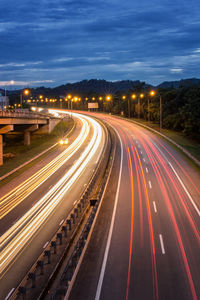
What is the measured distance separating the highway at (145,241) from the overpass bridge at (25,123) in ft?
93.6

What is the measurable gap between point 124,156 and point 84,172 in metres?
11.7

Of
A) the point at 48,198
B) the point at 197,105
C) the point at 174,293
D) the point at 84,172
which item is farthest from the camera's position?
the point at 197,105

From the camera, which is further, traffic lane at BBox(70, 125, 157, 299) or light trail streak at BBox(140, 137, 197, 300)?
light trail streak at BBox(140, 137, 197, 300)

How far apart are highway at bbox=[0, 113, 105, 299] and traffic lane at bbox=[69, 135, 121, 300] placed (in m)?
3.17

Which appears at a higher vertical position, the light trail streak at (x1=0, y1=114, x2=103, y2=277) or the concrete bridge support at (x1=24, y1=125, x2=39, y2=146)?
the concrete bridge support at (x1=24, y1=125, x2=39, y2=146)

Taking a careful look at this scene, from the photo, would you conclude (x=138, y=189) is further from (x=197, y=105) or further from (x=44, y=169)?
(x=197, y=105)

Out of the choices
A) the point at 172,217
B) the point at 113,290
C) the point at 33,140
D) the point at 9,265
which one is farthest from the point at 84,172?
the point at 33,140

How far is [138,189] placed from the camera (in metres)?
32.8

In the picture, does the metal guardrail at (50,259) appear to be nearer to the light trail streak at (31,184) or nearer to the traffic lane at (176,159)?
the light trail streak at (31,184)

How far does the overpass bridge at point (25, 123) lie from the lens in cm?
5911

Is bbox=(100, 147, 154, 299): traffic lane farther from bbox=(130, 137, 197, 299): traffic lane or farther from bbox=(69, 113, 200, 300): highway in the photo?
bbox=(130, 137, 197, 299): traffic lane

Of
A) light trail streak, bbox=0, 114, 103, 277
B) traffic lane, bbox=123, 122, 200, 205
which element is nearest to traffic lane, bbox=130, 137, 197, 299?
traffic lane, bbox=123, 122, 200, 205

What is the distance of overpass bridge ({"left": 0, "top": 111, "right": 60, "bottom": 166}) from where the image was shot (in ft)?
194

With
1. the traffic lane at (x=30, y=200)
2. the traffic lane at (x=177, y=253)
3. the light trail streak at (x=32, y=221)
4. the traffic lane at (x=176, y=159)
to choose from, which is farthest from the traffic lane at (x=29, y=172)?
the traffic lane at (x=176, y=159)
